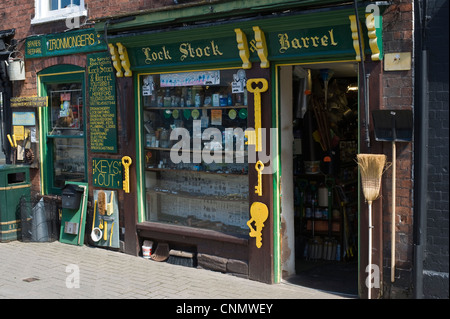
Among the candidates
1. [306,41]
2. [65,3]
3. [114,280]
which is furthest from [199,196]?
[65,3]

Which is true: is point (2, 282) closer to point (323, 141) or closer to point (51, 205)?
point (51, 205)

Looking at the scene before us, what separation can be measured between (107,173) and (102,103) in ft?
3.59

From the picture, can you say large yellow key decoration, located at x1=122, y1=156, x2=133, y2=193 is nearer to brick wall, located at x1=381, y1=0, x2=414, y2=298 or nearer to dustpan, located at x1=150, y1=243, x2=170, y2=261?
dustpan, located at x1=150, y1=243, x2=170, y2=261

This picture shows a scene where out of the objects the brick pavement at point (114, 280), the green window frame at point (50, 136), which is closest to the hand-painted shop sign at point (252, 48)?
the green window frame at point (50, 136)

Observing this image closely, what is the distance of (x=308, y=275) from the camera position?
289 inches

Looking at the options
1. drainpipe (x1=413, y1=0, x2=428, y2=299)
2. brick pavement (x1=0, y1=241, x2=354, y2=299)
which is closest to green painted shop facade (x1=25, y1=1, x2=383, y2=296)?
brick pavement (x1=0, y1=241, x2=354, y2=299)

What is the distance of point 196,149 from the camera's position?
7.94 metres

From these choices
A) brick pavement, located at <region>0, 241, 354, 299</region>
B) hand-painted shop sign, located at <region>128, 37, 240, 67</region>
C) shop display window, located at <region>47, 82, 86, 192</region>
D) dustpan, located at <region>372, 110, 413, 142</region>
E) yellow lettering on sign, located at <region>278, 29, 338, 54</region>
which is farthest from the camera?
shop display window, located at <region>47, 82, 86, 192</region>

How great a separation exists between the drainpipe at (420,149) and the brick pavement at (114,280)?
1042mm

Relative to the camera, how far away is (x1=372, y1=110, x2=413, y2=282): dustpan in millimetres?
5734

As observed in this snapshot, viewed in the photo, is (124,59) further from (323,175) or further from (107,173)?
(323,175)

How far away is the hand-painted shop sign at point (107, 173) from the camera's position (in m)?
8.48

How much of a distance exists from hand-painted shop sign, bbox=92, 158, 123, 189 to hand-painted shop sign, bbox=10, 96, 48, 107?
1.61 m

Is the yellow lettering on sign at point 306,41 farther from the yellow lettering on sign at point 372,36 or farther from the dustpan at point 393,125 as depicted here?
the dustpan at point 393,125
